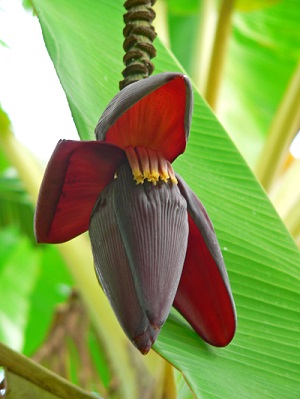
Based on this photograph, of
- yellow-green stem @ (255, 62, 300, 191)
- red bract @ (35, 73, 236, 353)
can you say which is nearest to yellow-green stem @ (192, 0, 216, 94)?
yellow-green stem @ (255, 62, 300, 191)

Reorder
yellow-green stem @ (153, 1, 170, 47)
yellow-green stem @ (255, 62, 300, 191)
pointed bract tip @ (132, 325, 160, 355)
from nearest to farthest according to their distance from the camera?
pointed bract tip @ (132, 325, 160, 355) → yellow-green stem @ (255, 62, 300, 191) → yellow-green stem @ (153, 1, 170, 47)

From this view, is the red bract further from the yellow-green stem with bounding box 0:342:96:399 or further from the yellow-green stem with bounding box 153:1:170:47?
the yellow-green stem with bounding box 153:1:170:47

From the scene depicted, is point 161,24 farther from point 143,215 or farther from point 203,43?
point 143,215

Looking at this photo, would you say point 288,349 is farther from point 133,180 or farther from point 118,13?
point 118,13

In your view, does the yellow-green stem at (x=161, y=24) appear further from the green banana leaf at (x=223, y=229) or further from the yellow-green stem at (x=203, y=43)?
the green banana leaf at (x=223, y=229)

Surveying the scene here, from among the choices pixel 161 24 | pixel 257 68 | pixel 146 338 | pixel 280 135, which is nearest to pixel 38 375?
pixel 146 338

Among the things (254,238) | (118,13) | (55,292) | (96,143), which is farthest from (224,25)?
(55,292)

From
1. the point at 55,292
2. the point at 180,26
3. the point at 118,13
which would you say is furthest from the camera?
Answer: the point at 55,292
